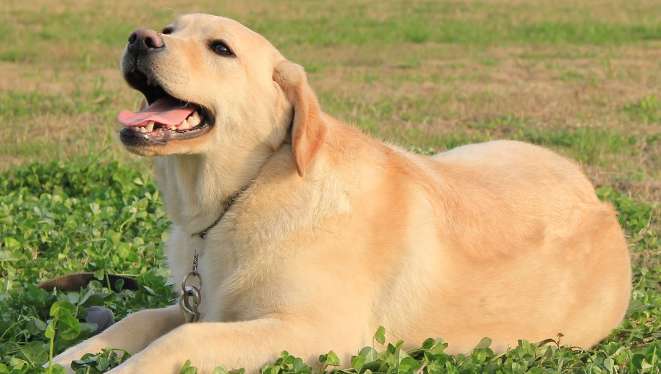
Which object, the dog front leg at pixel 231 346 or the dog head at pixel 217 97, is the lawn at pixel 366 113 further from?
the dog head at pixel 217 97

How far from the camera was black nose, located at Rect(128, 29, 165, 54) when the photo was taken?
14.8ft

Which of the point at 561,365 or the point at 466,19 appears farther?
the point at 466,19

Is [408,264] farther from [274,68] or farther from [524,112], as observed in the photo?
[524,112]

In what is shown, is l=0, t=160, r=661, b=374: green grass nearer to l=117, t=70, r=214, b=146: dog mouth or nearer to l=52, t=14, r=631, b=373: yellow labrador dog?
l=52, t=14, r=631, b=373: yellow labrador dog

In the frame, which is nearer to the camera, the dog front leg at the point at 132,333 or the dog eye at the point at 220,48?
the dog front leg at the point at 132,333

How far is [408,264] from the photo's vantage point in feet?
15.2

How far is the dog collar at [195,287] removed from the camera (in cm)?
470

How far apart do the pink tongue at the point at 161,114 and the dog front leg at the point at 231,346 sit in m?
0.90

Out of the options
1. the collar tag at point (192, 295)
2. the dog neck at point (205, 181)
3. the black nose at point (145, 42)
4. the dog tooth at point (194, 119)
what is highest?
the black nose at point (145, 42)

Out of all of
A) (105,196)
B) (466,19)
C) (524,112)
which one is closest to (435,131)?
(524,112)

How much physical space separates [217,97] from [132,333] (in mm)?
1109

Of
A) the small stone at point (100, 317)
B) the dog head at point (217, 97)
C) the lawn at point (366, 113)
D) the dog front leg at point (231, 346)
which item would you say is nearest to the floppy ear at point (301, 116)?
the dog head at point (217, 97)

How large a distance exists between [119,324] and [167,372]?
729mm

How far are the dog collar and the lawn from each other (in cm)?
50
